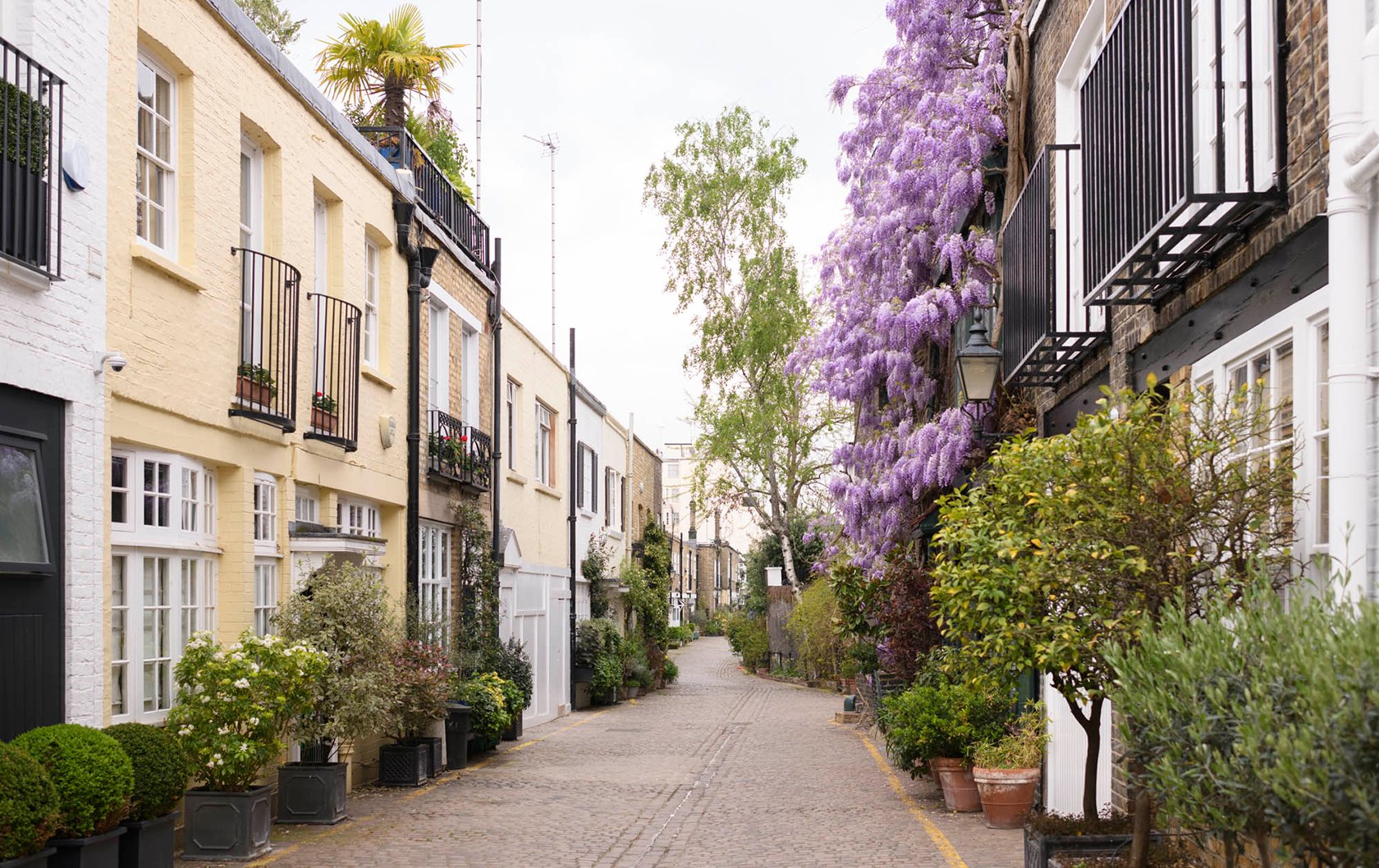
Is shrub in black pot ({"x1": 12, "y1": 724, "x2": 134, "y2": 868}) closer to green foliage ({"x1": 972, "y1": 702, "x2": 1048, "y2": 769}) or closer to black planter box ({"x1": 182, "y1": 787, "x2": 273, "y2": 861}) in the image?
black planter box ({"x1": 182, "y1": 787, "x2": 273, "y2": 861})

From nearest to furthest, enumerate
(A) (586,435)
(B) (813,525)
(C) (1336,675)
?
(C) (1336,675) < (B) (813,525) < (A) (586,435)

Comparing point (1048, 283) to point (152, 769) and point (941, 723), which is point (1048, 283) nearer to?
point (941, 723)

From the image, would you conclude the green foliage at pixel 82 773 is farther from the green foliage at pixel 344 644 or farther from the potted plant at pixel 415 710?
the potted plant at pixel 415 710

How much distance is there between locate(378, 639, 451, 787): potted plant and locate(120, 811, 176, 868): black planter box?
17.1 feet

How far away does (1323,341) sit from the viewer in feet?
19.7

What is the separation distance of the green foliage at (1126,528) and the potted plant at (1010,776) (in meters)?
4.19

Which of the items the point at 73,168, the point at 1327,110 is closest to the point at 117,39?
the point at 73,168

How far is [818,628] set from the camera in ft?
101

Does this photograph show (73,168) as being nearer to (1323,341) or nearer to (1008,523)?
(1008,523)

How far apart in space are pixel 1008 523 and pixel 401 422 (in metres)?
9.91

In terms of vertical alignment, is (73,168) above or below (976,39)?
below

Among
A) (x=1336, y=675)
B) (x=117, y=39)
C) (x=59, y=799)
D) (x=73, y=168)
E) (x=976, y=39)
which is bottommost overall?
(x=59, y=799)

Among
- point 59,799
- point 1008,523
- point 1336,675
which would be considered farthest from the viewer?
point 1008,523

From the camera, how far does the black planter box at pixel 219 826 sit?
961 centimetres
